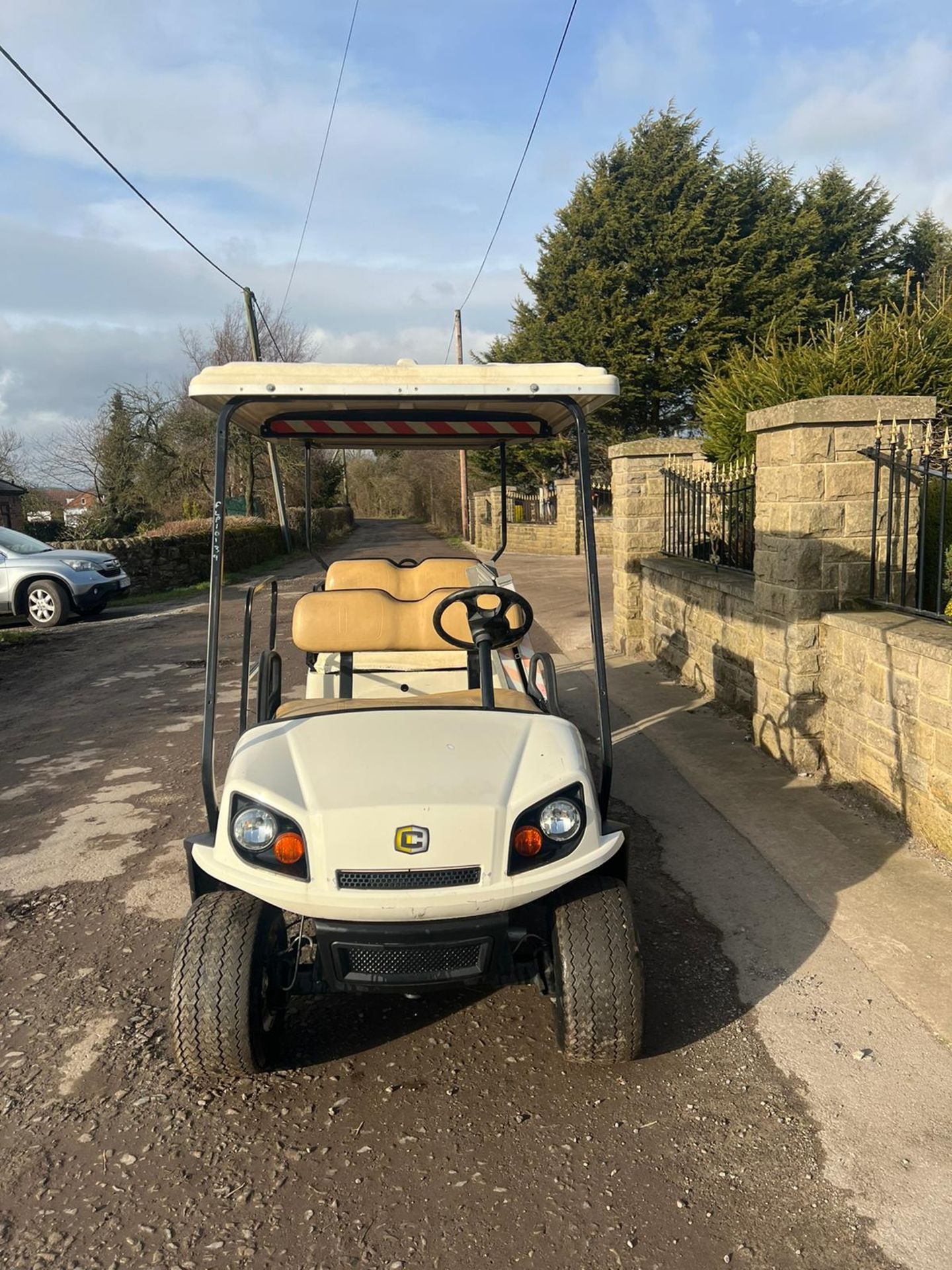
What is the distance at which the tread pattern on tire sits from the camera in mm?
2703

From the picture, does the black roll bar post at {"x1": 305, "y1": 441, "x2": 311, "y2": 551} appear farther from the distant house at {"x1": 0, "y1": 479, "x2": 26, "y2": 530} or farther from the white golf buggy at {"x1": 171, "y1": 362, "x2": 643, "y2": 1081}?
the distant house at {"x1": 0, "y1": 479, "x2": 26, "y2": 530}

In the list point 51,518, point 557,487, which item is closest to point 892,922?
point 557,487

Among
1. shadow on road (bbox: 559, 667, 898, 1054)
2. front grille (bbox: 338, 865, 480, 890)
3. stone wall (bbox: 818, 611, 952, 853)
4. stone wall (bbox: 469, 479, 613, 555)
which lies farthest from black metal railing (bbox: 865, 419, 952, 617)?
stone wall (bbox: 469, 479, 613, 555)

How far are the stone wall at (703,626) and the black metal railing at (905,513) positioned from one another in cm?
94

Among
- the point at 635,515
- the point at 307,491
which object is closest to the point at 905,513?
the point at 307,491

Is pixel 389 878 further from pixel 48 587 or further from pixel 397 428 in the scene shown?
pixel 48 587

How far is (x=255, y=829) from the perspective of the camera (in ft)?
8.89

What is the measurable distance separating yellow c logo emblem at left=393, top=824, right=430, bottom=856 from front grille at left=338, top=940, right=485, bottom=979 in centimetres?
29

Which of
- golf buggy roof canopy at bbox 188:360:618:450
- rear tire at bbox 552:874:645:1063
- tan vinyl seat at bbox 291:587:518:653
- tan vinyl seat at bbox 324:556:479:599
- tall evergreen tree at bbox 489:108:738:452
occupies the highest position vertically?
tall evergreen tree at bbox 489:108:738:452

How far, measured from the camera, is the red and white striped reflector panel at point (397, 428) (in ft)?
15.0

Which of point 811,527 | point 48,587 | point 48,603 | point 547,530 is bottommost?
point 547,530

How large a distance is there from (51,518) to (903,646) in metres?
38.0

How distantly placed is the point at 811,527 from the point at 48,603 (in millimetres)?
11812

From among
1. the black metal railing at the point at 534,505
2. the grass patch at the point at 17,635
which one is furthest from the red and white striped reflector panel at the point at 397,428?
the black metal railing at the point at 534,505
